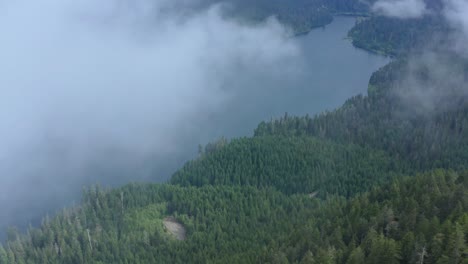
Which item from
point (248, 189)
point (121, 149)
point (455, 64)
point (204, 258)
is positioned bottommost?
point (204, 258)

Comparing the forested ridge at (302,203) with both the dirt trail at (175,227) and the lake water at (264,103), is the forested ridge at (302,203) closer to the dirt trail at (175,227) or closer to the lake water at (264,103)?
the dirt trail at (175,227)

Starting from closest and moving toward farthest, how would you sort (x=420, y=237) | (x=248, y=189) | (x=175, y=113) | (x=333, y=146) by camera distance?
(x=420, y=237), (x=248, y=189), (x=333, y=146), (x=175, y=113)

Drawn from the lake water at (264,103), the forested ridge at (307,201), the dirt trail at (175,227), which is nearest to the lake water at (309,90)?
the lake water at (264,103)

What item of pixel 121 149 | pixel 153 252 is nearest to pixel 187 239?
pixel 153 252

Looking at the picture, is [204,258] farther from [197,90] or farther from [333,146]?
[197,90]

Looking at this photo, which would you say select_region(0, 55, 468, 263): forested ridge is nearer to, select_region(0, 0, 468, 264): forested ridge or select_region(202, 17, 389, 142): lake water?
select_region(0, 0, 468, 264): forested ridge

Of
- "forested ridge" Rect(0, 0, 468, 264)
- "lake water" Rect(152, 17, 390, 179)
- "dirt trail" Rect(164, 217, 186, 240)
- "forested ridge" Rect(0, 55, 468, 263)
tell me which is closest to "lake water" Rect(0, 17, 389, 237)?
"lake water" Rect(152, 17, 390, 179)

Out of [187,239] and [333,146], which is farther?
[333,146]

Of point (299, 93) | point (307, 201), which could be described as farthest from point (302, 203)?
point (299, 93)
